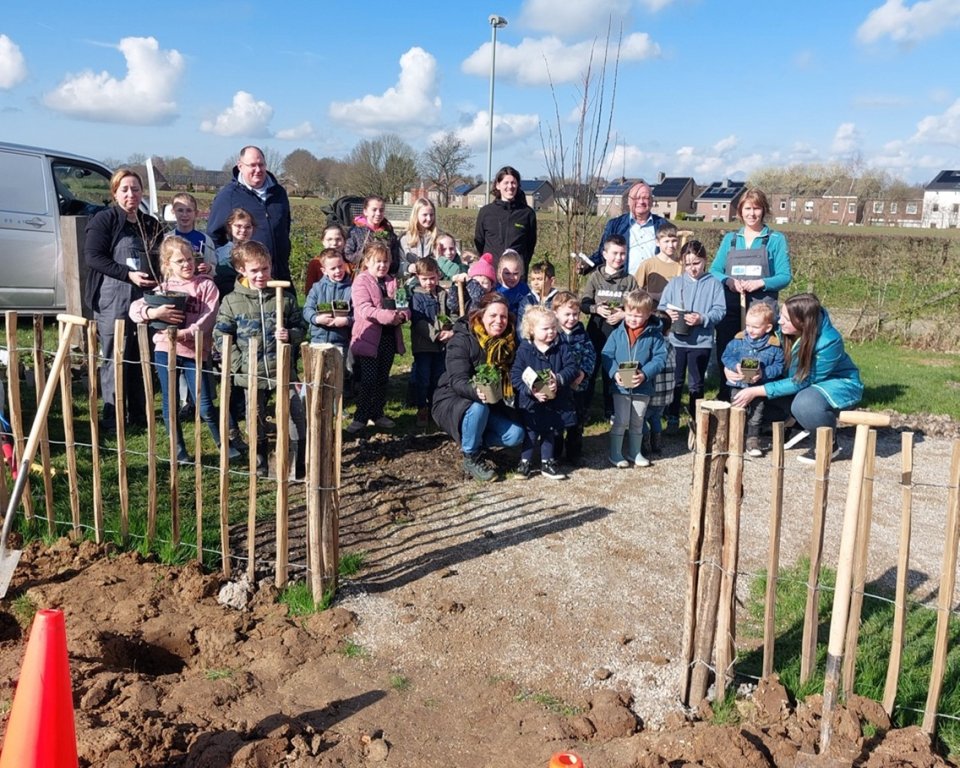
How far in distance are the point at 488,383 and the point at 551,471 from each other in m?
0.85

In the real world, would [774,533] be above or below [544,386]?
below

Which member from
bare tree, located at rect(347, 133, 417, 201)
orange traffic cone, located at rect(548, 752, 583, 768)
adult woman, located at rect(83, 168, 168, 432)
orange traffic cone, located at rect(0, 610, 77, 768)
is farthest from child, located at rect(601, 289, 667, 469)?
bare tree, located at rect(347, 133, 417, 201)

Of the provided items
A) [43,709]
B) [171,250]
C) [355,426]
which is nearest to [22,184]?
[171,250]

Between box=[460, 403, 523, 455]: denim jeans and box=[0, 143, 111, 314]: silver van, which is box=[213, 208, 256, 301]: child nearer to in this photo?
box=[460, 403, 523, 455]: denim jeans

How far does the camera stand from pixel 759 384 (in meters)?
6.10

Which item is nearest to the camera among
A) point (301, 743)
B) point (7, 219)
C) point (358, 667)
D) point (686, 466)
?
point (301, 743)

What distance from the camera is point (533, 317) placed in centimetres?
554

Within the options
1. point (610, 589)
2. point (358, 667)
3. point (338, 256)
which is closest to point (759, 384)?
point (610, 589)

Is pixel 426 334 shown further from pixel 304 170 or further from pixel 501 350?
pixel 304 170

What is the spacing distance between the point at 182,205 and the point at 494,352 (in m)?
2.97

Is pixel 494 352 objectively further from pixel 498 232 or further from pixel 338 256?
pixel 498 232

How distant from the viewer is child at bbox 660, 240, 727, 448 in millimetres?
6535

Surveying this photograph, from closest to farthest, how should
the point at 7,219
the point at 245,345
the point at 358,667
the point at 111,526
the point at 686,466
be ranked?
1. the point at 358,667
2. the point at 111,526
3. the point at 245,345
4. the point at 686,466
5. the point at 7,219

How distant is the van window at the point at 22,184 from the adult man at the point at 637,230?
19.2 feet
